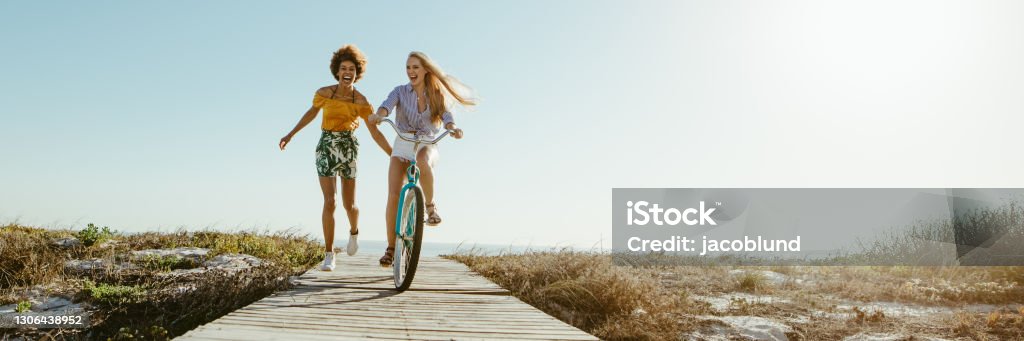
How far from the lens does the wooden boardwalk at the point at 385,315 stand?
3387 millimetres

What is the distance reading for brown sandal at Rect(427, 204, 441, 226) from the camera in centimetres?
546

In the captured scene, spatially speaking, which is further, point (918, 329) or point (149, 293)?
point (918, 329)

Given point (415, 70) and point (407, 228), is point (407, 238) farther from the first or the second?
point (415, 70)

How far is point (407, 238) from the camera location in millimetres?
5273

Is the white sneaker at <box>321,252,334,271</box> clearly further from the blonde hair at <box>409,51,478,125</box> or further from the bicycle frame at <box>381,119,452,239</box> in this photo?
the blonde hair at <box>409,51,478,125</box>

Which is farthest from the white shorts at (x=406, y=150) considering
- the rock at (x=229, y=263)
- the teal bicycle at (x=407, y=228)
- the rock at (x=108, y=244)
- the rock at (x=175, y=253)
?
the rock at (x=108, y=244)

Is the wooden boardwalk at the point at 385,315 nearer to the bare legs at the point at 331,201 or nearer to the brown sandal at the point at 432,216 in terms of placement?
the brown sandal at the point at 432,216

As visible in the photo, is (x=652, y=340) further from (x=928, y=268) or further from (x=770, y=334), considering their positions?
(x=928, y=268)

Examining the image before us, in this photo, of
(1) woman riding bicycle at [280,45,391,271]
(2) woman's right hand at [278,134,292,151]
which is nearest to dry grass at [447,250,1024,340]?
(1) woman riding bicycle at [280,45,391,271]

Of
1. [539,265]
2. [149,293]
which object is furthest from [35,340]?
[539,265]

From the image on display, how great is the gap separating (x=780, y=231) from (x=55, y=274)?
13.2 m

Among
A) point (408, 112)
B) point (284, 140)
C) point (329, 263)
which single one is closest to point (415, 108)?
point (408, 112)

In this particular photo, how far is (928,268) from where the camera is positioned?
36.4 ft

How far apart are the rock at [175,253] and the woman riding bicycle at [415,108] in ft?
11.0
